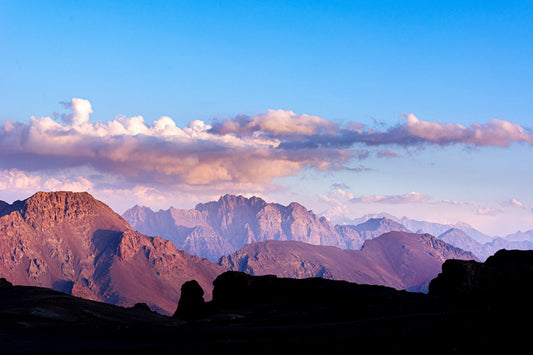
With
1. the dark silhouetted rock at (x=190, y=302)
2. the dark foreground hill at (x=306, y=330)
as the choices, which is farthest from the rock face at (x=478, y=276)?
the dark silhouetted rock at (x=190, y=302)

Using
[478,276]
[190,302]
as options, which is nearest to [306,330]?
[478,276]

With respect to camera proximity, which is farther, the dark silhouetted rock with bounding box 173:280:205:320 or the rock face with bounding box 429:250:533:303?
the dark silhouetted rock with bounding box 173:280:205:320

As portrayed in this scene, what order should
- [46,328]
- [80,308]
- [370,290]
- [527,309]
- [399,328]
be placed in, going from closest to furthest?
[399,328] → [527,309] → [46,328] → [80,308] → [370,290]

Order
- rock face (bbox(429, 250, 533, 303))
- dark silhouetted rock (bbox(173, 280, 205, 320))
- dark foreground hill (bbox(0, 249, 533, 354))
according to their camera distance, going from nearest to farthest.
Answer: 1. dark foreground hill (bbox(0, 249, 533, 354))
2. rock face (bbox(429, 250, 533, 303))
3. dark silhouetted rock (bbox(173, 280, 205, 320))

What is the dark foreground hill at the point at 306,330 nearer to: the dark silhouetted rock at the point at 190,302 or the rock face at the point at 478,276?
the rock face at the point at 478,276

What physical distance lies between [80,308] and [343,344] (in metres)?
62.0

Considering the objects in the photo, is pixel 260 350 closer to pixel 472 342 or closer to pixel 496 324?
pixel 472 342

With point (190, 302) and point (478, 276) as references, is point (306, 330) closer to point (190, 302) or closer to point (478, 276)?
point (478, 276)

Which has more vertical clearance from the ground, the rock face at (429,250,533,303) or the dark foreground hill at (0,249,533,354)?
the rock face at (429,250,533,303)

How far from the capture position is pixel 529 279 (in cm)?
9438

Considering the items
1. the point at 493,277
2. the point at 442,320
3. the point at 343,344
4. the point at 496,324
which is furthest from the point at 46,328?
the point at 493,277

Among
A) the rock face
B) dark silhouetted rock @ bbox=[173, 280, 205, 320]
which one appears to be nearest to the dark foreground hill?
the rock face

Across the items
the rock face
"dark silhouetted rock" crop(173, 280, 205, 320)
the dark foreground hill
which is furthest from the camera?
"dark silhouetted rock" crop(173, 280, 205, 320)

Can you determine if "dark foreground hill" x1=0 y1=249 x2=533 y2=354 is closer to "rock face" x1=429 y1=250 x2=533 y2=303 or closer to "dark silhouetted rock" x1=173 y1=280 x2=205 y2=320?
"rock face" x1=429 y1=250 x2=533 y2=303
